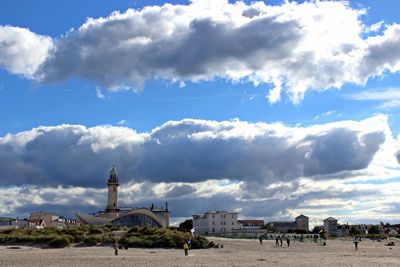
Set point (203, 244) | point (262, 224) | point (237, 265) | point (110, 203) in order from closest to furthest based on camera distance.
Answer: point (237, 265) → point (203, 244) → point (110, 203) → point (262, 224)

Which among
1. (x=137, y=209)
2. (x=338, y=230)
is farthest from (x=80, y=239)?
(x=338, y=230)

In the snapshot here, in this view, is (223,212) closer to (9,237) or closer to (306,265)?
(9,237)

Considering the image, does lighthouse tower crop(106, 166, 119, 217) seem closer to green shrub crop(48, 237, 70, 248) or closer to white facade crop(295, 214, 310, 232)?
white facade crop(295, 214, 310, 232)

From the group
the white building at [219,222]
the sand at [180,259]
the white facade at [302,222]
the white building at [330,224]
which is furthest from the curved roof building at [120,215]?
the sand at [180,259]

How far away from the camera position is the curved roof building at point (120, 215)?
452ft

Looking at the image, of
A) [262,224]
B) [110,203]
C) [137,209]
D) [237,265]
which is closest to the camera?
[237,265]

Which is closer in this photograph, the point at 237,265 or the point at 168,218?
the point at 237,265

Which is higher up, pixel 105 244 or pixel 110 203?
pixel 110 203

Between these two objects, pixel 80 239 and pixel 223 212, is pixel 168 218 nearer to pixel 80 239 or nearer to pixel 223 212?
pixel 223 212

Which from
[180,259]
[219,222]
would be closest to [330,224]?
[219,222]

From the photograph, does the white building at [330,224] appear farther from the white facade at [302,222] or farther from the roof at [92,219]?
the roof at [92,219]

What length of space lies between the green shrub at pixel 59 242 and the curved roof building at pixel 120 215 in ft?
251

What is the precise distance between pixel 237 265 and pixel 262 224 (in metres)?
156

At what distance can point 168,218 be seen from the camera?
15650 cm
